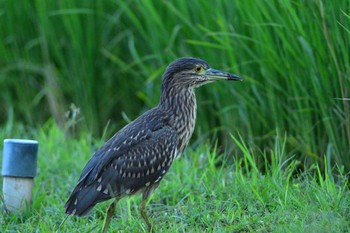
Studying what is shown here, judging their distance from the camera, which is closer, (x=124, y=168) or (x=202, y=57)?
(x=124, y=168)

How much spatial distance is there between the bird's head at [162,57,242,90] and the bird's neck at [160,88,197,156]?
60 mm

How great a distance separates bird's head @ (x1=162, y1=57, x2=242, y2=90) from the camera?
6.22 meters

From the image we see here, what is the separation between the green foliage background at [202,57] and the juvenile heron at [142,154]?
32.2 inches

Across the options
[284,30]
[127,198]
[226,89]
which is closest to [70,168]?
[127,198]

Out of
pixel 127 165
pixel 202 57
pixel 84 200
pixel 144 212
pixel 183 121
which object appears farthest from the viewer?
pixel 202 57

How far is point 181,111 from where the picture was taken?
6098 mm

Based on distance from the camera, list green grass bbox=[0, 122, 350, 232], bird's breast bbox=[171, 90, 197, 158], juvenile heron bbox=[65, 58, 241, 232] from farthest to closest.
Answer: bird's breast bbox=[171, 90, 197, 158]
juvenile heron bbox=[65, 58, 241, 232]
green grass bbox=[0, 122, 350, 232]

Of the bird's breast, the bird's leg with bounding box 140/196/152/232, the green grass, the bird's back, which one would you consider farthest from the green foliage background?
the bird's leg with bounding box 140/196/152/232

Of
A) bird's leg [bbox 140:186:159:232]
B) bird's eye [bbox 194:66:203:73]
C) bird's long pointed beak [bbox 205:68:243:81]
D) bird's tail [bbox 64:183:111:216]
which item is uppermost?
bird's eye [bbox 194:66:203:73]

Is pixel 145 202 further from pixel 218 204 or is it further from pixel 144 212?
pixel 218 204

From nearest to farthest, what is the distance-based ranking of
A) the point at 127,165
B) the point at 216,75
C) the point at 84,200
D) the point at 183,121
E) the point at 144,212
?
1. the point at 84,200
2. the point at 144,212
3. the point at 127,165
4. the point at 183,121
5. the point at 216,75

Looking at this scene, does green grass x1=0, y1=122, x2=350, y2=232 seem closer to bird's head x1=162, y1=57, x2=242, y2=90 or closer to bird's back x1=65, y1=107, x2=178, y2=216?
bird's back x1=65, y1=107, x2=178, y2=216

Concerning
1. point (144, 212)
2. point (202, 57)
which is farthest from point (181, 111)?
point (202, 57)

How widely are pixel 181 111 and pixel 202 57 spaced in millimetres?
1791
